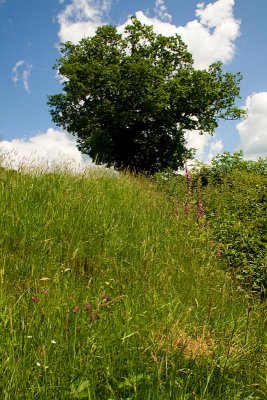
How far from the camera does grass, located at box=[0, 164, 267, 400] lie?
2201 millimetres

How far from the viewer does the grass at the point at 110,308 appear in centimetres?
220

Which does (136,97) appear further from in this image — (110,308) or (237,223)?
(110,308)

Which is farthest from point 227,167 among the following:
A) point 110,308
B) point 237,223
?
point 110,308

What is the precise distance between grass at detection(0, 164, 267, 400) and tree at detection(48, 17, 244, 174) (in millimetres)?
14786

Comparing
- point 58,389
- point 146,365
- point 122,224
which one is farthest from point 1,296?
point 122,224

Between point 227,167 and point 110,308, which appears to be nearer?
point 110,308

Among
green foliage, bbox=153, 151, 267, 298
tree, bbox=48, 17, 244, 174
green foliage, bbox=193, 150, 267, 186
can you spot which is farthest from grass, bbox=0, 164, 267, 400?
tree, bbox=48, 17, 244, 174

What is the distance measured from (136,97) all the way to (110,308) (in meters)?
19.0

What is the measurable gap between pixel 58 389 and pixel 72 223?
2.97m

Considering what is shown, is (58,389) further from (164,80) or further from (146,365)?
(164,80)

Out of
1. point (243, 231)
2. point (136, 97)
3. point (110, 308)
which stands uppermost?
point (136, 97)

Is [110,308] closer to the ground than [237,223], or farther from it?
closer to the ground

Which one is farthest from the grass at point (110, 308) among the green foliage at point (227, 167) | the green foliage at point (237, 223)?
the green foliage at point (227, 167)

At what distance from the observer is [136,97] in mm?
21047
